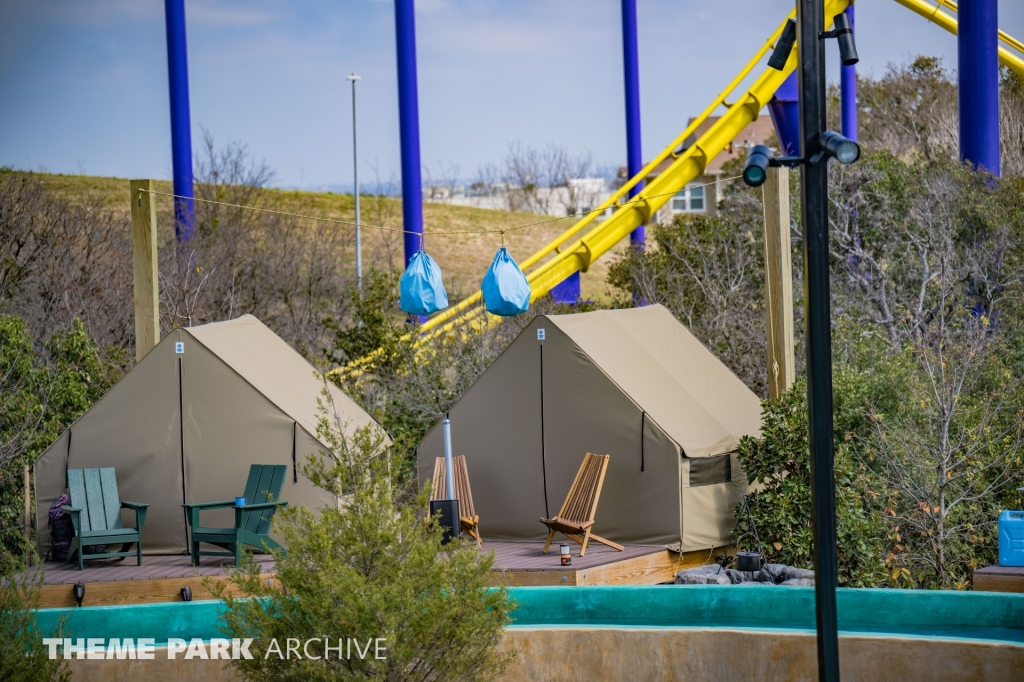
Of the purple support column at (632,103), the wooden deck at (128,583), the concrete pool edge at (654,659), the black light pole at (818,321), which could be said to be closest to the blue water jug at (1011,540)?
the concrete pool edge at (654,659)

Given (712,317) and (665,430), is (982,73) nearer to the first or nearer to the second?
(712,317)

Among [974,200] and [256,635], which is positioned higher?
[974,200]

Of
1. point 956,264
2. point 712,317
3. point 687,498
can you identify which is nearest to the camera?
point 687,498

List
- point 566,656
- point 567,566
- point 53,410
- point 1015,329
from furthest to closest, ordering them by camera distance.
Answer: point 1015,329, point 53,410, point 567,566, point 566,656

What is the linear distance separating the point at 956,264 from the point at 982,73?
9.32 feet

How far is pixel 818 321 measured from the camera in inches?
190

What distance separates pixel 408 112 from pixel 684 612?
37.2 feet

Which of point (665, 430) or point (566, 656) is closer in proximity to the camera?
point (566, 656)

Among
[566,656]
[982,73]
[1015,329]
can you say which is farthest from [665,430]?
[982,73]

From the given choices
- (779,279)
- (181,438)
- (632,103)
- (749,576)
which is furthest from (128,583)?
(632,103)

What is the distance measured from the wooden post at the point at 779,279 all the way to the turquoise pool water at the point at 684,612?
2.76 metres

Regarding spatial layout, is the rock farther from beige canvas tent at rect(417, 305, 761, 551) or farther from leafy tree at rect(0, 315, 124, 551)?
leafy tree at rect(0, 315, 124, 551)

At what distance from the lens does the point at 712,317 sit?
16062 millimetres

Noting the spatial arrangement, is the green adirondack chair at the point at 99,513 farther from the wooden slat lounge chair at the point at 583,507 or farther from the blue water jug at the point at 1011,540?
the blue water jug at the point at 1011,540
